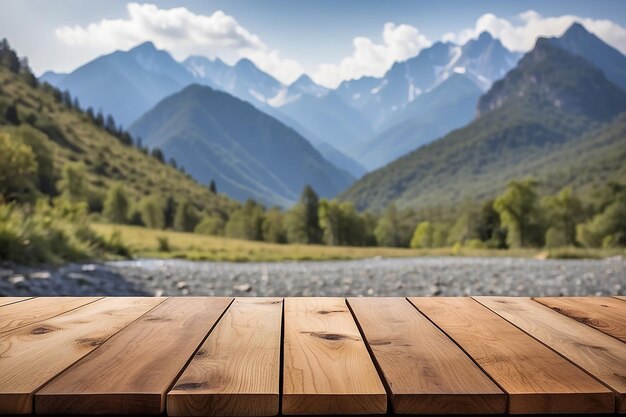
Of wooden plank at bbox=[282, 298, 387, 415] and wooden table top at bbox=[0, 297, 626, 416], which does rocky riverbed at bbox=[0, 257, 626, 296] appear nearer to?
wooden table top at bbox=[0, 297, 626, 416]

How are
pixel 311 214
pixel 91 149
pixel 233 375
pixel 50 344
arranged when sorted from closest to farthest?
A: pixel 233 375, pixel 50 344, pixel 311 214, pixel 91 149

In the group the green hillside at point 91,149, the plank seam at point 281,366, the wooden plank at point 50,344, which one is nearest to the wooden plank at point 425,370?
the plank seam at point 281,366

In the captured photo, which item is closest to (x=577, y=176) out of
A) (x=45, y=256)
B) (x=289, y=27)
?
(x=289, y=27)

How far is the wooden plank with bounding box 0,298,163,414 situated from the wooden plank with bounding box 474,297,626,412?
3.80ft

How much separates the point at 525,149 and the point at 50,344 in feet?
490

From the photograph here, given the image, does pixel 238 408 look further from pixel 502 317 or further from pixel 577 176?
pixel 577 176

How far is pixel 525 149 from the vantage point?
13950cm

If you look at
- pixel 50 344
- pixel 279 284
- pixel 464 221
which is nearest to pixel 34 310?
pixel 50 344

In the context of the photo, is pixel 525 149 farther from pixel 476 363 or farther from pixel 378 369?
pixel 378 369

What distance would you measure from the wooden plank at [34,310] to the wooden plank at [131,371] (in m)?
0.34

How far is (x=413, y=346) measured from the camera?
1.39m

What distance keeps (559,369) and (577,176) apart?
340 ft

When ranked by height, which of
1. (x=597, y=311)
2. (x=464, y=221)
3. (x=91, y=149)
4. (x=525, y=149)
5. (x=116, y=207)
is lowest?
(x=464, y=221)

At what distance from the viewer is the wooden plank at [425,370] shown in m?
1.03
